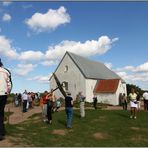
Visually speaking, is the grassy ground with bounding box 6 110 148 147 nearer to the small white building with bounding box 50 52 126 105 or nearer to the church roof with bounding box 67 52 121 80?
the small white building with bounding box 50 52 126 105

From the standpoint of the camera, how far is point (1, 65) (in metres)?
13.2

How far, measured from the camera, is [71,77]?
6775cm

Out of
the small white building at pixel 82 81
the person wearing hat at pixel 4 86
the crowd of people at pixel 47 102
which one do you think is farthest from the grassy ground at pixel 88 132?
the small white building at pixel 82 81

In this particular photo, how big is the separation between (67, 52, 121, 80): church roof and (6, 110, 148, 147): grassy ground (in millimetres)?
39601

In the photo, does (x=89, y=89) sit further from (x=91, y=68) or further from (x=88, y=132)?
(x=88, y=132)

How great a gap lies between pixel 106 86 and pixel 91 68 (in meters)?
7.03

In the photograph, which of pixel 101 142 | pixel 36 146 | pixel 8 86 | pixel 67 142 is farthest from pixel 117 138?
pixel 8 86

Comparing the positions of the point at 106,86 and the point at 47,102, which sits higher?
the point at 106,86

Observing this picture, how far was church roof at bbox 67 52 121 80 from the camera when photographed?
68.0 meters

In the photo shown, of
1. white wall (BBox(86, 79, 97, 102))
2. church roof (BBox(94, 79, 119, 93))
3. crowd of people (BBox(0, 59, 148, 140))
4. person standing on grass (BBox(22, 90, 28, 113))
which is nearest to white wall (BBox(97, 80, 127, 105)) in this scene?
church roof (BBox(94, 79, 119, 93))

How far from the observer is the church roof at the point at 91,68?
2677 inches

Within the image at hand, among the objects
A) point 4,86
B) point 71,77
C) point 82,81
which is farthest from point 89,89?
point 4,86

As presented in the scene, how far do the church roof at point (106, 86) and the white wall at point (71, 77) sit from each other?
3856 millimetres

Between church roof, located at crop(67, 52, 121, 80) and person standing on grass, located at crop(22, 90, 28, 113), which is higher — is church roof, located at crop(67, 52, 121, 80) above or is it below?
above
